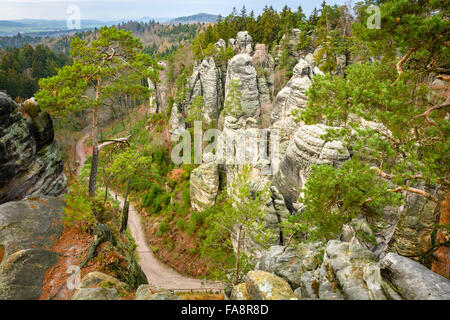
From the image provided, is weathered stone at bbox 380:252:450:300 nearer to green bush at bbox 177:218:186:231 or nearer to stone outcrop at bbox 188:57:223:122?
green bush at bbox 177:218:186:231

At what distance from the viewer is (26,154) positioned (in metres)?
11.8

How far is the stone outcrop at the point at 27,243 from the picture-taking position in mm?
7094

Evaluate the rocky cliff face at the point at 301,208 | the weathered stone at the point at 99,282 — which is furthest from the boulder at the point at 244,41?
the weathered stone at the point at 99,282

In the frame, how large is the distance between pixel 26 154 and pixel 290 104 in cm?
1962

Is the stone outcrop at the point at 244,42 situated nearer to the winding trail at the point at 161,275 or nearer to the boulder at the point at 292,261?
the winding trail at the point at 161,275

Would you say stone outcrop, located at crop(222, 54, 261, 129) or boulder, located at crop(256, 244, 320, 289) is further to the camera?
stone outcrop, located at crop(222, 54, 261, 129)

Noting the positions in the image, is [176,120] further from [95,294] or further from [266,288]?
[266,288]

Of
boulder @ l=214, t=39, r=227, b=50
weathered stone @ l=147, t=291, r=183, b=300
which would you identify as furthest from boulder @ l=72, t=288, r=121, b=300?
boulder @ l=214, t=39, r=227, b=50

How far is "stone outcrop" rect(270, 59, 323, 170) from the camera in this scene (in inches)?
810

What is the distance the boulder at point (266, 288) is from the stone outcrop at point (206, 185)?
18519 mm

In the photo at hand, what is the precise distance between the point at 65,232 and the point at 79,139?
143 feet

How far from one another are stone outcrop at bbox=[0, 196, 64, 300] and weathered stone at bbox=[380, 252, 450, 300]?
32.3ft
